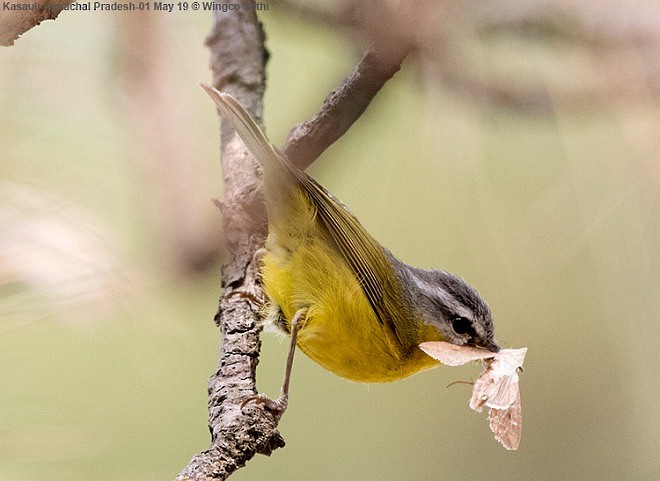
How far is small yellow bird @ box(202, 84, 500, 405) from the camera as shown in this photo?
1.89 metres

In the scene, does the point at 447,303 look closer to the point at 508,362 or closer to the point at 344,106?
the point at 508,362

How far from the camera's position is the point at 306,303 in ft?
6.35

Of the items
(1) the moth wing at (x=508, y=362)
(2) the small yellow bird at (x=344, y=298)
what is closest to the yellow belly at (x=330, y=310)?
(2) the small yellow bird at (x=344, y=298)

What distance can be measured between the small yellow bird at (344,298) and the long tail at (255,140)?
6cm

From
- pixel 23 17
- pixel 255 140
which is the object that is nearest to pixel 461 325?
pixel 255 140

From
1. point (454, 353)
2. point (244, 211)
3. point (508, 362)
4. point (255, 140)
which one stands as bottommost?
point (508, 362)

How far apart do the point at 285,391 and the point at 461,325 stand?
614mm

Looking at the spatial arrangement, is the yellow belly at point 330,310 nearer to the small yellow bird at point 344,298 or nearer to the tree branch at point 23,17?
the small yellow bird at point 344,298

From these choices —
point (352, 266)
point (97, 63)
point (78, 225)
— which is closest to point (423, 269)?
point (352, 266)

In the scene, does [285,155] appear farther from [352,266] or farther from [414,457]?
[414,457]

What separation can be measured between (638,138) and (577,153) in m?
0.08

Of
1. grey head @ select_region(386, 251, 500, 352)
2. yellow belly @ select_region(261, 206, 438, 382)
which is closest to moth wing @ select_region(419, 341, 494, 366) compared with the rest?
grey head @ select_region(386, 251, 500, 352)

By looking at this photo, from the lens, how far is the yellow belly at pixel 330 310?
75.0 inches

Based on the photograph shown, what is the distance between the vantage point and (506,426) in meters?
0.91
